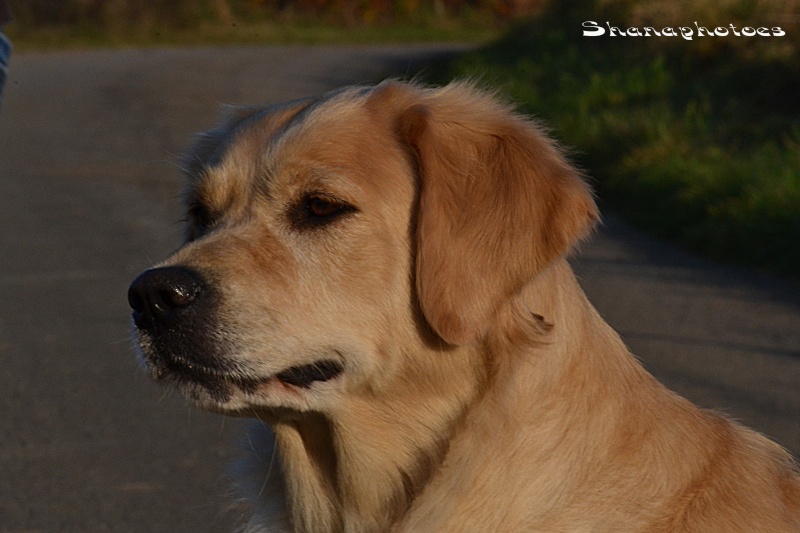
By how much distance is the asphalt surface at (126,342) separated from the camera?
5.72 m

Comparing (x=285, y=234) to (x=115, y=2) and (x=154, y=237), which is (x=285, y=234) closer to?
(x=154, y=237)

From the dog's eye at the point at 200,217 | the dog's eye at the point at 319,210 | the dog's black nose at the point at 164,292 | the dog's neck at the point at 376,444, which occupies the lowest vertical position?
the dog's neck at the point at 376,444

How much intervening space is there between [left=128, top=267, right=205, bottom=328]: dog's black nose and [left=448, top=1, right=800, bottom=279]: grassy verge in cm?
524

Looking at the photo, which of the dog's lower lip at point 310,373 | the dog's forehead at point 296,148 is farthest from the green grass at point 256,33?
the dog's lower lip at point 310,373

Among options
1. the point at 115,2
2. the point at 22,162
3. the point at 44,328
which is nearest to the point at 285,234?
the point at 44,328

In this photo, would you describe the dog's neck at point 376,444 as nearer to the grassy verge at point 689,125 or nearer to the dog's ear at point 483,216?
the dog's ear at point 483,216

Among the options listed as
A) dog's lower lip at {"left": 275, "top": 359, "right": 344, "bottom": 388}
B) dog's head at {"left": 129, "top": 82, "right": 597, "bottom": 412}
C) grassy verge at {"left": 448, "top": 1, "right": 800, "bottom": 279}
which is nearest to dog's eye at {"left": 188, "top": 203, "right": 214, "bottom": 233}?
dog's head at {"left": 129, "top": 82, "right": 597, "bottom": 412}

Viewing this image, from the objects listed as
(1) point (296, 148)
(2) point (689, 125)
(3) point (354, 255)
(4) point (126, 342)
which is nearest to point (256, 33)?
(2) point (689, 125)

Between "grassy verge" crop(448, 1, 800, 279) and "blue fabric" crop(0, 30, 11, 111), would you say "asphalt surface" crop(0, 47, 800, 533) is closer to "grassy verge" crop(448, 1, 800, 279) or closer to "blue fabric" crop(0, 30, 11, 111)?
"grassy verge" crop(448, 1, 800, 279)

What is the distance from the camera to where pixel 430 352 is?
3.71m

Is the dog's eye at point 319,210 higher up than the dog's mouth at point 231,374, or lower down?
higher up

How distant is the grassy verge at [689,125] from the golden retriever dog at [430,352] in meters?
4.82

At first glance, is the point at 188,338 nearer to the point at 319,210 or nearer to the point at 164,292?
the point at 164,292

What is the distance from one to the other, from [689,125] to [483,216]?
9.82 meters
